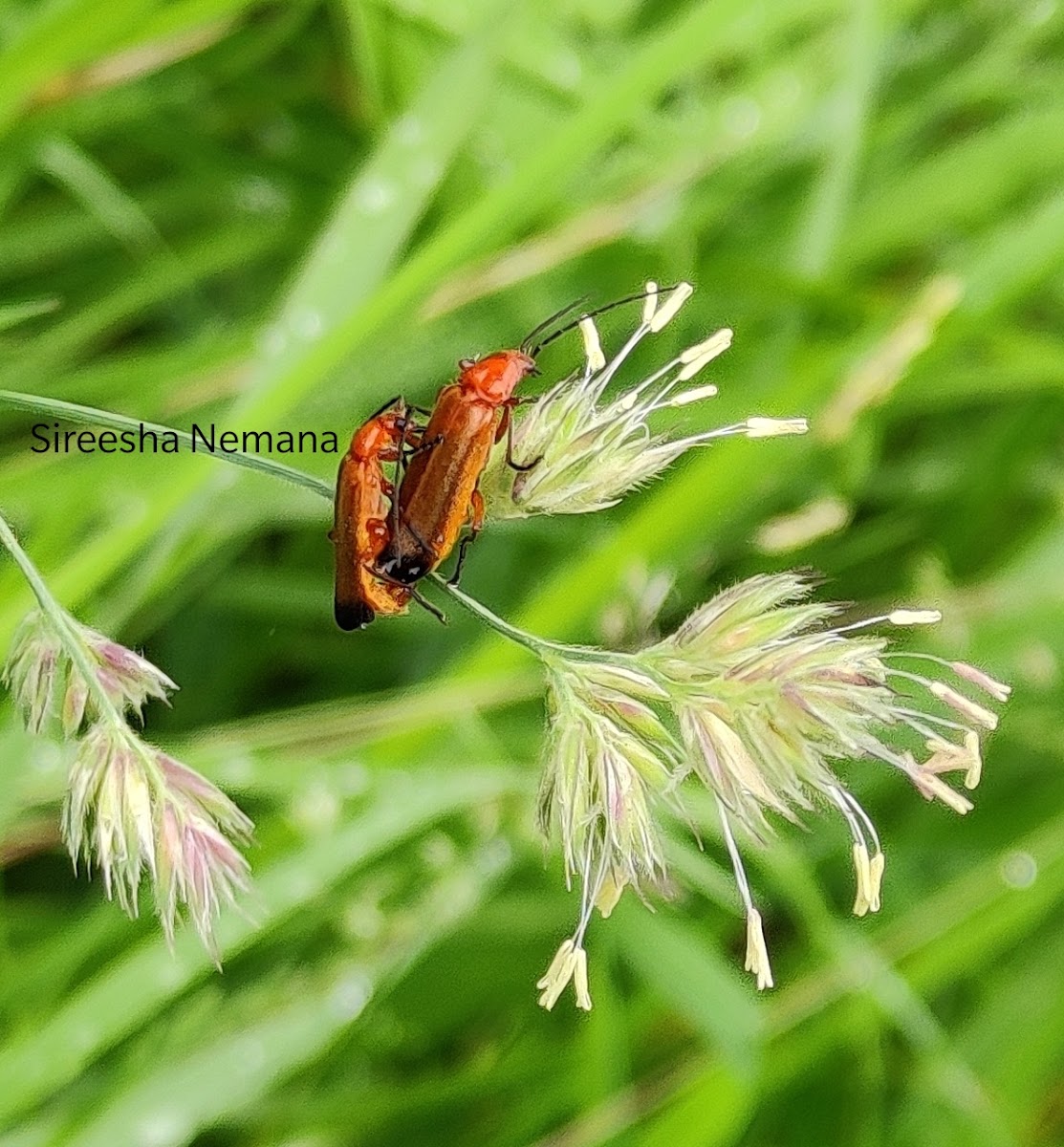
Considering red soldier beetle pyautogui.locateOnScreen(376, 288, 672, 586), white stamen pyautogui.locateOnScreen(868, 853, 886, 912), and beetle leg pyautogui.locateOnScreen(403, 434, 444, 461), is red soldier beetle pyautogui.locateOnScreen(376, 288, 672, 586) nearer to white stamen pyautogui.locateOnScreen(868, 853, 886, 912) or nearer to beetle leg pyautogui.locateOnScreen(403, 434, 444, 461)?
beetle leg pyautogui.locateOnScreen(403, 434, 444, 461)

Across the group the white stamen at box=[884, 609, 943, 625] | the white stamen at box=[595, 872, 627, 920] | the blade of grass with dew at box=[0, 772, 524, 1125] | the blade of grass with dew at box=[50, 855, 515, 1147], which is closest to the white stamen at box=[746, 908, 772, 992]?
the white stamen at box=[595, 872, 627, 920]

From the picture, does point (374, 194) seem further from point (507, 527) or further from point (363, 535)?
point (363, 535)

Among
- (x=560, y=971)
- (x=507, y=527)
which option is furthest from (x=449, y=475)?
(x=507, y=527)

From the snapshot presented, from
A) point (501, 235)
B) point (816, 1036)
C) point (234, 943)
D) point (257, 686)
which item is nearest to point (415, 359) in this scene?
point (501, 235)

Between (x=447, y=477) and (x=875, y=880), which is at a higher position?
(x=447, y=477)

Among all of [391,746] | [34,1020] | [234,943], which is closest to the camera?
[234,943]

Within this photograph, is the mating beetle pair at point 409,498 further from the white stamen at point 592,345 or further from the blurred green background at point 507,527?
the blurred green background at point 507,527

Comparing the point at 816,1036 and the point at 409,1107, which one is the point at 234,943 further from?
the point at 816,1036
